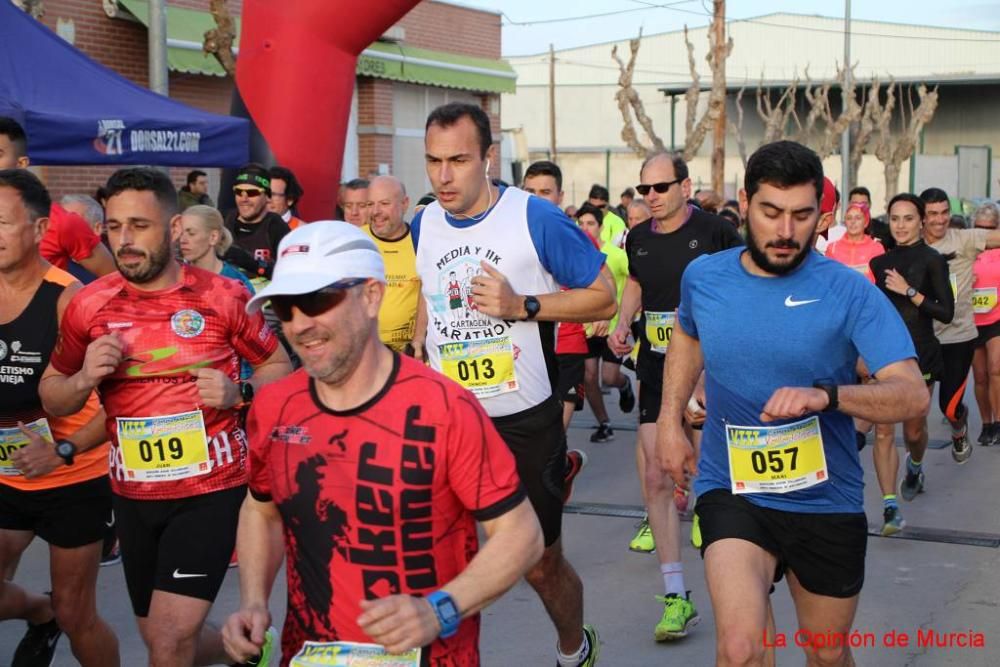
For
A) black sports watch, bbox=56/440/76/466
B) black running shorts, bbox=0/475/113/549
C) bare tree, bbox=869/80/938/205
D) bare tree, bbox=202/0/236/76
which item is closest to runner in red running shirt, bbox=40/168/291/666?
black sports watch, bbox=56/440/76/466

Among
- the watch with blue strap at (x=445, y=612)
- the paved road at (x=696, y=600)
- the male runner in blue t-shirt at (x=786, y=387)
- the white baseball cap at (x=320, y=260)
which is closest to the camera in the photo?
the watch with blue strap at (x=445, y=612)

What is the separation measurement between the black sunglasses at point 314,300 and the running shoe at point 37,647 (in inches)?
111

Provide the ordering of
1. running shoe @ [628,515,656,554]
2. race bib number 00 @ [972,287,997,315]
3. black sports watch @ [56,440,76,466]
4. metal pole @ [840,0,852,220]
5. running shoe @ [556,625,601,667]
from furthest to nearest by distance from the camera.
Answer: metal pole @ [840,0,852,220]
race bib number 00 @ [972,287,997,315]
running shoe @ [628,515,656,554]
running shoe @ [556,625,601,667]
black sports watch @ [56,440,76,466]

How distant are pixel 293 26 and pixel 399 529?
29.4ft

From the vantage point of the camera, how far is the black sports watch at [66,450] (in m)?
Result: 4.48

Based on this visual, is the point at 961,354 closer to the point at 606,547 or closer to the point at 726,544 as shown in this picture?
the point at 606,547

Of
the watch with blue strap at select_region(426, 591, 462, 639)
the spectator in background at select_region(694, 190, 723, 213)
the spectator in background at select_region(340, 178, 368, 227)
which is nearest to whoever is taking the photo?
the watch with blue strap at select_region(426, 591, 462, 639)

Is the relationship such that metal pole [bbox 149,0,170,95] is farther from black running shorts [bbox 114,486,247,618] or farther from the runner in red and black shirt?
the runner in red and black shirt

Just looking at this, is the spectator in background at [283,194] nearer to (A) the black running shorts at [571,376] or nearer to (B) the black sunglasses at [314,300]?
(A) the black running shorts at [571,376]

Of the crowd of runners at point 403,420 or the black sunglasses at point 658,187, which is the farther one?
the black sunglasses at point 658,187

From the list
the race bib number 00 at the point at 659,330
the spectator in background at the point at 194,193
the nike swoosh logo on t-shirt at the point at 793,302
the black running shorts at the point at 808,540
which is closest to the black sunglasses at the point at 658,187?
the race bib number 00 at the point at 659,330

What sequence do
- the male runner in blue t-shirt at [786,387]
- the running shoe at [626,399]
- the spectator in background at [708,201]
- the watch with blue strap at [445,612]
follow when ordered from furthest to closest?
the spectator in background at [708,201] < the running shoe at [626,399] < the male runner in blue t-shirt at [786,387] < the watch with blue strap at [445,612]

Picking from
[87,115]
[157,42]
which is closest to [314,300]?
[87,115]

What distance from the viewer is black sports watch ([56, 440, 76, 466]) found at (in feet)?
14.7
